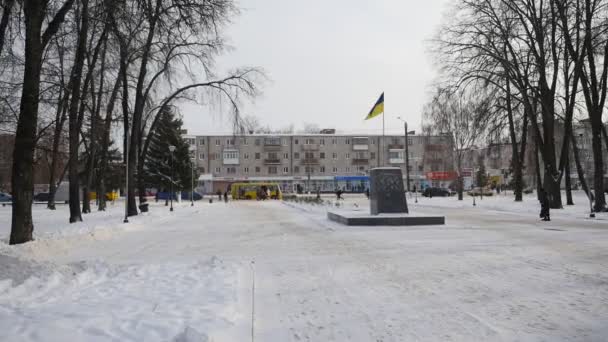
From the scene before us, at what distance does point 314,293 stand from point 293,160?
8204 centimetres

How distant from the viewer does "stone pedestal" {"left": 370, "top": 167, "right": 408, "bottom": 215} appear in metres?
18.9

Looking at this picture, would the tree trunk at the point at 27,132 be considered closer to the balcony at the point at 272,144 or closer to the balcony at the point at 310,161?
the balcony at the point at 310,161

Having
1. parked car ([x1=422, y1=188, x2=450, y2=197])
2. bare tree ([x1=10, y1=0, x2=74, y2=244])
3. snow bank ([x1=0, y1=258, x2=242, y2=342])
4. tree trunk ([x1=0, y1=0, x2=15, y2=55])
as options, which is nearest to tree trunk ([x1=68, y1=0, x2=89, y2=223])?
tree trunk ([x1=0, y1=0, x2=15, y2=55])

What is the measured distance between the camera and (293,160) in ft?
290

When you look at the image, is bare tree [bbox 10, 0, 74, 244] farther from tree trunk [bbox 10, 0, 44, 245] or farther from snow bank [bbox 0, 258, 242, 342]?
snow bank [bbox 0, 258, 242, 342]

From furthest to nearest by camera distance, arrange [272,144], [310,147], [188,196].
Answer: [310,147]
[272,144]
[188,196]

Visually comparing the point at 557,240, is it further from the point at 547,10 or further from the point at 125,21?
the point at 547,10

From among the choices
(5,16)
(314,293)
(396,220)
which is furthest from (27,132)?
(396,220)

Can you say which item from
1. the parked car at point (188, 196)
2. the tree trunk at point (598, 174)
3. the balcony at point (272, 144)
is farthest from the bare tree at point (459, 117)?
the balcony at point (272, 144)

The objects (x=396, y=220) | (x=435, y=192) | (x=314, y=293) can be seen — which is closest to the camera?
(x=314, y=293)

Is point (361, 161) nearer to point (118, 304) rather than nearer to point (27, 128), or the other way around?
point (27, 128)

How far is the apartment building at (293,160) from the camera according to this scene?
8619 cm

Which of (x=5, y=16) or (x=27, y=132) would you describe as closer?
(x=27, y=132)

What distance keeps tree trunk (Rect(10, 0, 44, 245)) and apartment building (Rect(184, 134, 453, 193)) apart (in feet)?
239
